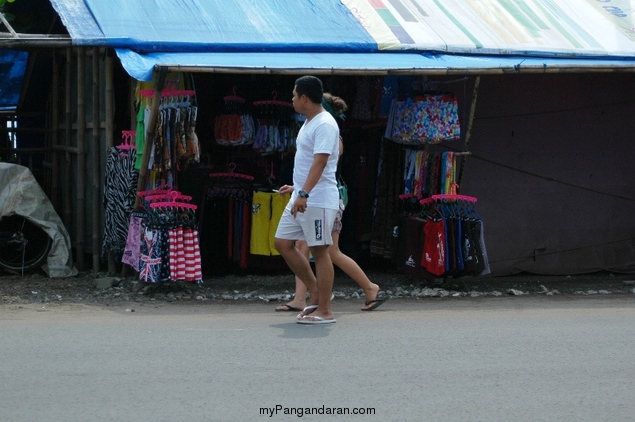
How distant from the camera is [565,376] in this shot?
6195 mm

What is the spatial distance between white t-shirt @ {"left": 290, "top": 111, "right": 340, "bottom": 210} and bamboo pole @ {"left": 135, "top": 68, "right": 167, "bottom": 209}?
173 cm

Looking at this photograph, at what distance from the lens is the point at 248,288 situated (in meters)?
10.1

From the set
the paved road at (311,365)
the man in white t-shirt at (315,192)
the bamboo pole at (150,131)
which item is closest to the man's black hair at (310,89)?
the man in white t-shirt at (315,192)

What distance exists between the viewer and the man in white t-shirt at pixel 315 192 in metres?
7.45

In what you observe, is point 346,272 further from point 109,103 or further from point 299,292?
point 109,103

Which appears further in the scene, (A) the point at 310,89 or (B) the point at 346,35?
(B) the point at 346,35

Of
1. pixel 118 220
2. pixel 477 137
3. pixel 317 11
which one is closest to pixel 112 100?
pixel 118 220

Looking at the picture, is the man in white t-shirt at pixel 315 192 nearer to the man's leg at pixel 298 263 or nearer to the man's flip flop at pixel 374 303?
the man's leg at pixel 298 263

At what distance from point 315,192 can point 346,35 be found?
298 centimetres

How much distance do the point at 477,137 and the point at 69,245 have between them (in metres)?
4.83

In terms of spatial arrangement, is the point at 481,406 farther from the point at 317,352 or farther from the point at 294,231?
the point at 294,231

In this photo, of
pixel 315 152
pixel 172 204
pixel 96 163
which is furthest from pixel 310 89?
pixel 96 163

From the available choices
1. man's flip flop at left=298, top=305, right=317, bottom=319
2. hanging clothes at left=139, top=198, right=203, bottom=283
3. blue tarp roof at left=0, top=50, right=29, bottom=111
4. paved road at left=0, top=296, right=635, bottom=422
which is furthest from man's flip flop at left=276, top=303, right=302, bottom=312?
blue tarp roof at left=0, top=50, right=29, bottom=111

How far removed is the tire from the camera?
34.4 ft
